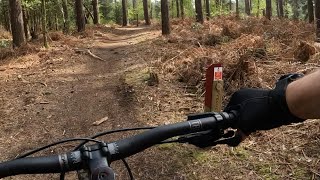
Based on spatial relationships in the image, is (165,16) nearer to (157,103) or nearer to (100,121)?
(157,103)

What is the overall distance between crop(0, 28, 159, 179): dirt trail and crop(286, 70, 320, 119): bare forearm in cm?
367

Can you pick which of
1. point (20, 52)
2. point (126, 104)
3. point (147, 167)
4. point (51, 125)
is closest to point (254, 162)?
point (147, 167)

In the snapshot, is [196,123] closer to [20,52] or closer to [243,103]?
[243,103]

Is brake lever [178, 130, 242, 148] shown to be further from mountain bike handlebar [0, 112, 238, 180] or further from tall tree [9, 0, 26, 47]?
tall tree [9, 0, 26, 47]

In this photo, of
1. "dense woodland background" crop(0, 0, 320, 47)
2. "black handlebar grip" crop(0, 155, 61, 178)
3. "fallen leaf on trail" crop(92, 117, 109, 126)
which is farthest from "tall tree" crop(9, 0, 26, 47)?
"black handlebar grip" crop(0, 155, 61, 178)

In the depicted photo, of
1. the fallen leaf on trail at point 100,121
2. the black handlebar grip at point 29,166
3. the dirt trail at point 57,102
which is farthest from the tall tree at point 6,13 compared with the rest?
the black handlebar grip at point 29,166

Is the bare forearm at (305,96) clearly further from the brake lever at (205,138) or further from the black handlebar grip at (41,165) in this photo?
the black handlebar grip at (41,165)

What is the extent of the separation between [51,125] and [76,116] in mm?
529

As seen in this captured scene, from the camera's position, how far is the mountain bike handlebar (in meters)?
1.54

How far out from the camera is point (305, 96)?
5.05ft

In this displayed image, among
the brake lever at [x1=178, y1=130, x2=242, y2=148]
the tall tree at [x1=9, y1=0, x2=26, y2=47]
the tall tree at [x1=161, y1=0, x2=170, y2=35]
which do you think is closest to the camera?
the brake lever at [x1=178, y1=130, x2=242, y2=148]

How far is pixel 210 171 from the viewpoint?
4.80 m

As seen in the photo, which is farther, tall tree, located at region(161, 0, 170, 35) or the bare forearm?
tall tree, located at region(161, 0, 170, 35)

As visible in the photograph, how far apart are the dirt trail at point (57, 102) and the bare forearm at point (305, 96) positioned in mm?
3669
